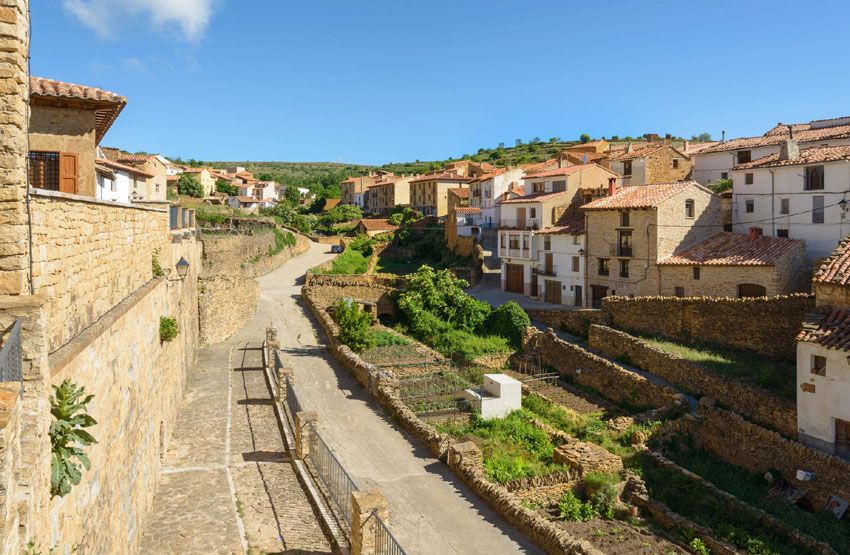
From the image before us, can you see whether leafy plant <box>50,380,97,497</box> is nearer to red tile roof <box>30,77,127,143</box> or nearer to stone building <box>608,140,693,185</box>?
red tile roof <box>30,77,127,143</box>

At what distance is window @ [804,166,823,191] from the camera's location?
27.9 m

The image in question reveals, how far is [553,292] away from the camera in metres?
37.5

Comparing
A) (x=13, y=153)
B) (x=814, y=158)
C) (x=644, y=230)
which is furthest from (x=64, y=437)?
(x=814, y=158)

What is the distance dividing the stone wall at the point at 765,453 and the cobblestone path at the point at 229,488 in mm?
13915

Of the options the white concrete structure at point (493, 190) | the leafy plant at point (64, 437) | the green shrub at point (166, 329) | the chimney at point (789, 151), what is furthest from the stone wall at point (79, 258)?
the white concrete structure at point (493, 190)

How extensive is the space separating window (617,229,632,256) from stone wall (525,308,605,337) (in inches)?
153

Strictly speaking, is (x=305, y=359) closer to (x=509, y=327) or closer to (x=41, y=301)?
(x=509, y=327)

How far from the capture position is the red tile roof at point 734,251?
2645cm

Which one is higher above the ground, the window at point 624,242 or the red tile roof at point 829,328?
the window at point 624,242

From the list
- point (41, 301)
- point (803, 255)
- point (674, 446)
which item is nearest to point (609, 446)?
point (674, 446)

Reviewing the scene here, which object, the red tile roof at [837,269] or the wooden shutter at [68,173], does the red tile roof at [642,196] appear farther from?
the wooden shutter at [68,173]

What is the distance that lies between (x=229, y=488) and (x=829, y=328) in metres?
17.1

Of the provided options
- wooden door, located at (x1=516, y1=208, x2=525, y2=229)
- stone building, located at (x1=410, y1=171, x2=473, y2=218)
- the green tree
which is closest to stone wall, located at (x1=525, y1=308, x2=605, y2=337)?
wooden door, located at (x1=516, y1=208, x2=525, y2=229)

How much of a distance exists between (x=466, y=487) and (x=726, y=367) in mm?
13407
